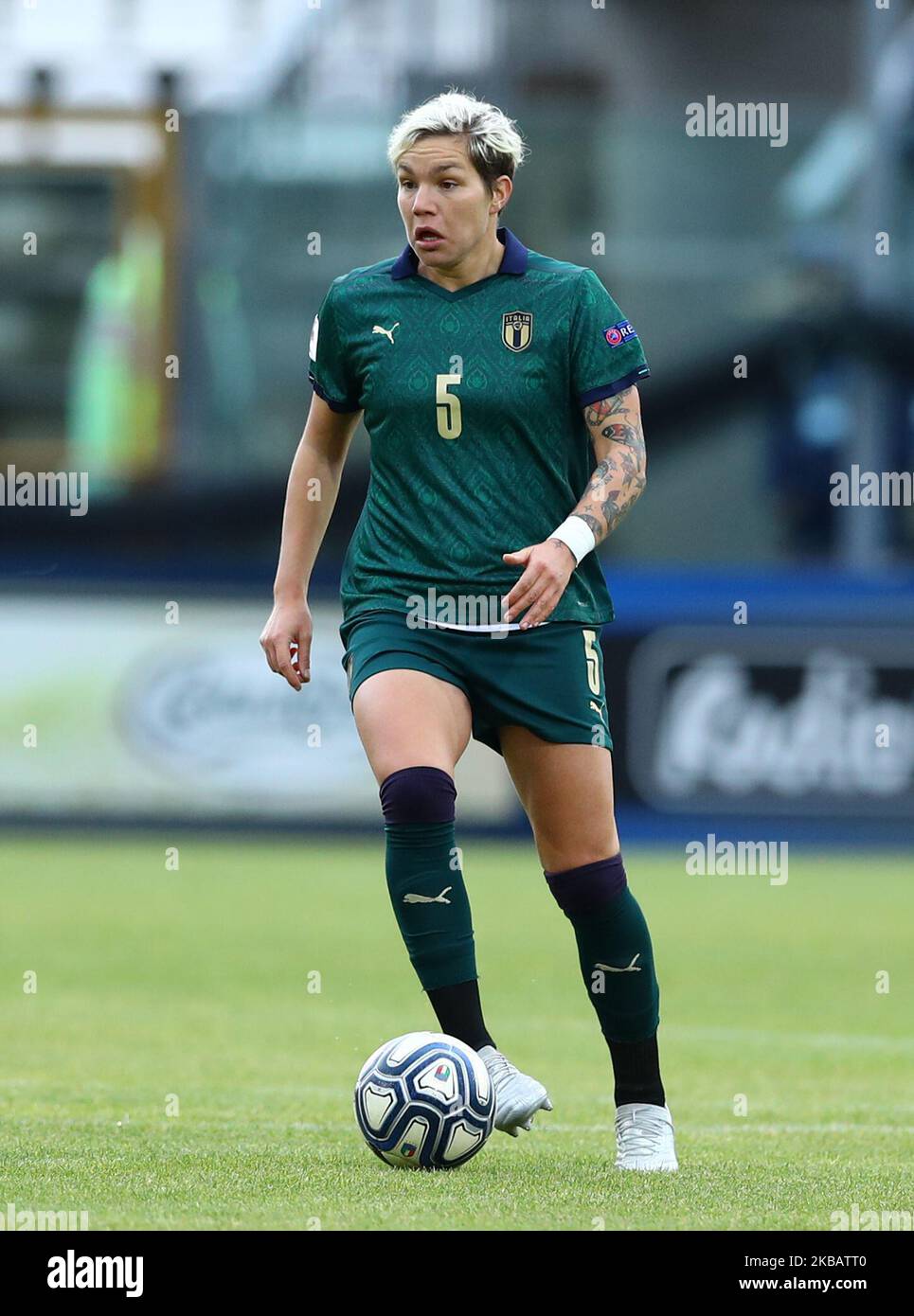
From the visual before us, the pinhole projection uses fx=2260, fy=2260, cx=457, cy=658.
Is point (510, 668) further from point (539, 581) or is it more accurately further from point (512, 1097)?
point (512, 1097)

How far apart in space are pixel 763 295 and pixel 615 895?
500 inches

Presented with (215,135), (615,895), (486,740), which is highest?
(215,135)

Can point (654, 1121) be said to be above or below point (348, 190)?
below

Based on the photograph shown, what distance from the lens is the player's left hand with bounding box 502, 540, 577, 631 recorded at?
458cm

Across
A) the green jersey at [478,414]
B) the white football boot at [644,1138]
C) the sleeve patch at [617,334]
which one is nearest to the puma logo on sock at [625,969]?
the white football boot at [644,1138]

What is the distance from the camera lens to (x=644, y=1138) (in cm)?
481

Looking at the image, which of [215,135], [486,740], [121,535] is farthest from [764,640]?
[486,740]

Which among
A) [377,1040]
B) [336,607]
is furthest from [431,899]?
[336,607]

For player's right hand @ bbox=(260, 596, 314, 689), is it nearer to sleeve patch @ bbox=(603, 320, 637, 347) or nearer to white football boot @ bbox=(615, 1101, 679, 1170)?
sleeve patch @ bbox=(603, 320, 637, 347)

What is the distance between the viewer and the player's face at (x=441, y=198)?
4.82 m

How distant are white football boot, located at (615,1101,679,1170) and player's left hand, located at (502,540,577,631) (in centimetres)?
110

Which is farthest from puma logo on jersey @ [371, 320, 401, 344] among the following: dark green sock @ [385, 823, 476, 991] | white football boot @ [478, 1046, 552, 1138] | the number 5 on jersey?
white football boot @ [478, 1046, 552, 1138]
